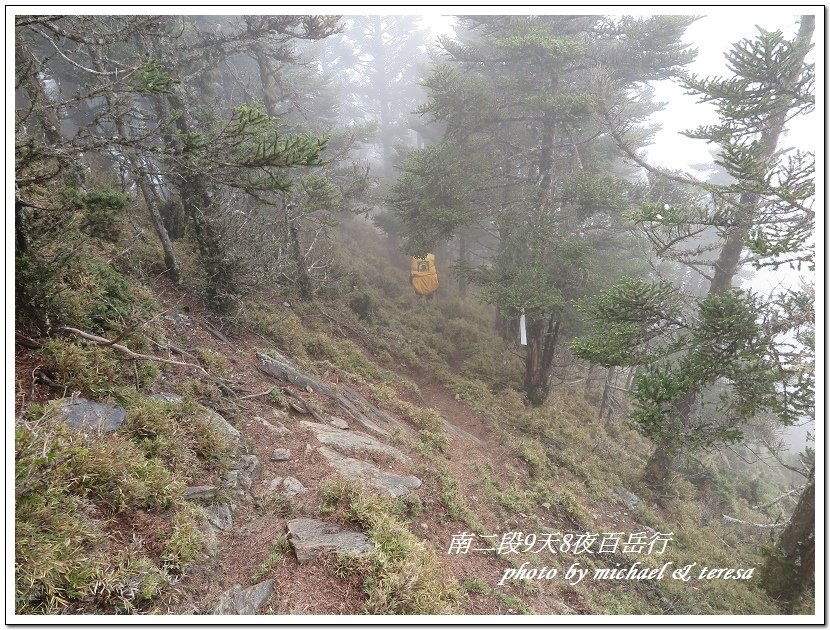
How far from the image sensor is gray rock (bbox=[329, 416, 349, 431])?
309 inches

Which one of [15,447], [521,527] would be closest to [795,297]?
[521,527]

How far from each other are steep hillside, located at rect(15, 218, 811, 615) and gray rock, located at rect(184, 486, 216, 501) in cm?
1

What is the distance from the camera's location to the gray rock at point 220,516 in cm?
446

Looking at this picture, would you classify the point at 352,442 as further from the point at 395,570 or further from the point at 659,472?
the point at 659,472

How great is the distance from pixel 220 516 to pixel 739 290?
26.0ft

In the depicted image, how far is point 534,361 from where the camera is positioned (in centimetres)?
1379

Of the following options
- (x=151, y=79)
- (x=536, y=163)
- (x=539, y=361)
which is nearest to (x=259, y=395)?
(x=151, y=79)

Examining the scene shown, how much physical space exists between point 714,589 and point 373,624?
248 inches

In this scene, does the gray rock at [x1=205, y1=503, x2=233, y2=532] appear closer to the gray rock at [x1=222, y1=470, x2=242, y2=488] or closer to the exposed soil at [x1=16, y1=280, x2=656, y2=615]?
the exposed soil at [x1=16, y1=280, x2=656, y2=615]

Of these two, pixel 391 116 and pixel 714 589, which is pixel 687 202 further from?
pixel 391 116

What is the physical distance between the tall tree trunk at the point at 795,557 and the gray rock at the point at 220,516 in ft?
24.8

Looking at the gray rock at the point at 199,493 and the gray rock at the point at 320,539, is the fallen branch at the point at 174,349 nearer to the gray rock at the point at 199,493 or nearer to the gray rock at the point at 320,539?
the gray rock at the point at 199,493

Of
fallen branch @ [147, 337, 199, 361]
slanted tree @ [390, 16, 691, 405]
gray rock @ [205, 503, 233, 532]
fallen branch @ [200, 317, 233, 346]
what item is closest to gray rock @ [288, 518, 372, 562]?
gray rock @ [205, 503, 233, 532]

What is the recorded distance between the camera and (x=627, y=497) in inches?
410
